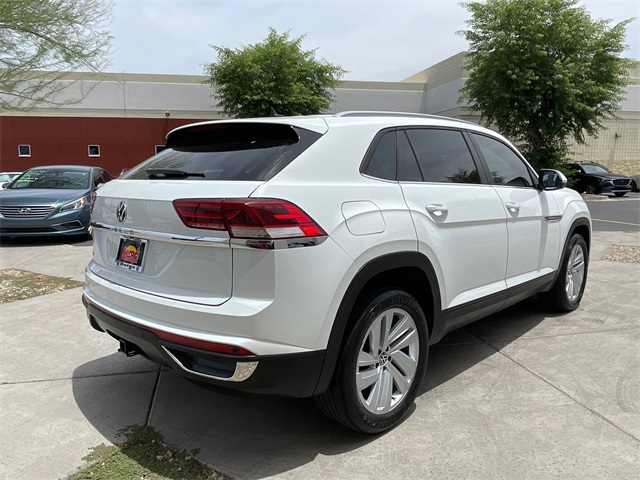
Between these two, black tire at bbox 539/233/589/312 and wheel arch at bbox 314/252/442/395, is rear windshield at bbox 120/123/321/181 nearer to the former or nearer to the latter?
wheel arch at bbox 314/252/442/395

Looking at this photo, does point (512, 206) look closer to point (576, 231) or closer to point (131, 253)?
point (576, 231)

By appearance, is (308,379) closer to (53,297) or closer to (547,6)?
(53,297)

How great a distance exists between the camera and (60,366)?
155 inches

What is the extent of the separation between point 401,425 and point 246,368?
1205mm

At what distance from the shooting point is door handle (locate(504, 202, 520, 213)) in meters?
3.91

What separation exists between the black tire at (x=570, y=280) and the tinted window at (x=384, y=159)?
265 cm

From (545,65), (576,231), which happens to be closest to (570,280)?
(576,231)

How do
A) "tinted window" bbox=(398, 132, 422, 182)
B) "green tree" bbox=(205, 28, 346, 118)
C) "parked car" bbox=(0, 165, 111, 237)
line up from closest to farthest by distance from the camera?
1. "tinted window" bbox=(398, 132, 422, 182)
2. "parked car" bbox=(0, 165, 111, 237)
3. "green tree" bbox=(205, 28, 346, 118)

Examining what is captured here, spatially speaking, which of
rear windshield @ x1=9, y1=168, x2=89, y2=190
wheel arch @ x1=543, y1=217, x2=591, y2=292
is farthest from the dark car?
rear windshield @ x1=9, y1=168, x2=89, y2=190

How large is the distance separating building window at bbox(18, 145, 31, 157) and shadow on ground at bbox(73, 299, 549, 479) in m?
30.1

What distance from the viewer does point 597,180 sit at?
23312mm

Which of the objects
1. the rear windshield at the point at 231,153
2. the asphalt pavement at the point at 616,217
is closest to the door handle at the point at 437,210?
the rear windshield at the point at 231,153

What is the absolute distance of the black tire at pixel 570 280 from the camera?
4.99m

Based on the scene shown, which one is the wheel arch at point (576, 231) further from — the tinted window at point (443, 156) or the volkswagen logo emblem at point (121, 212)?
the volkswagen logo emblem at point (121, 212)
